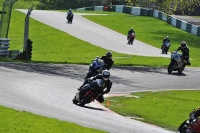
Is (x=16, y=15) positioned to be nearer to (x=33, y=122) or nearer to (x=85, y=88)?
(x=85, y=88)

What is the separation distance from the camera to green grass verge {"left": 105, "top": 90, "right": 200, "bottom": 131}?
19.2m

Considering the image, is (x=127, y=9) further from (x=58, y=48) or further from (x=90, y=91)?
(x=90, y=91)

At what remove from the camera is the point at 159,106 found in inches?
875

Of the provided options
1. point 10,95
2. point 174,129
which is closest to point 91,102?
point 10,95

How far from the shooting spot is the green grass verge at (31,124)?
1335 centimetres

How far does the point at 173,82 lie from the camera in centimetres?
3036

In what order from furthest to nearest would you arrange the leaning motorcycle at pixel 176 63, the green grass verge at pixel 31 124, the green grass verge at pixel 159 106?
the leaning motorcycle at pixel 176 63, the green grass verge at pixel 159 106, the green grass verge at pixel 31 124

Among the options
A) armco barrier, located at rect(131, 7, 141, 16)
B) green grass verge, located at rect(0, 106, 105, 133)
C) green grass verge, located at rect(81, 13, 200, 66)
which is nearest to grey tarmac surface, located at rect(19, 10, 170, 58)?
green grass verge, located at rect(81, 13, 200, 66)

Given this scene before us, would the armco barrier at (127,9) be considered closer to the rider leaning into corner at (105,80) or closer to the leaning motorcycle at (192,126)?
the rider leaning into corner at (105,80)

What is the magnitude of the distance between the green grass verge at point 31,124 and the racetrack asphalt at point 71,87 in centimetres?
79

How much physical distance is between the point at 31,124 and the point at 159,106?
8940 millimetres

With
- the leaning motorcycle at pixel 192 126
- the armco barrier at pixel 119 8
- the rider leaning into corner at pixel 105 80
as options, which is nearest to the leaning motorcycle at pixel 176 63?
the rider leaning into corner at pixel 105 80

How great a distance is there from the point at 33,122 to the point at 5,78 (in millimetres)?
9398

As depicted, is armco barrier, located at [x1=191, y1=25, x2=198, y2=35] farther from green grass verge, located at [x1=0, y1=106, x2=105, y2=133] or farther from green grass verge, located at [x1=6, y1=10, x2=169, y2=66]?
green grass verge, located at [x1=0, y1=106, x2=105, y2=133]
